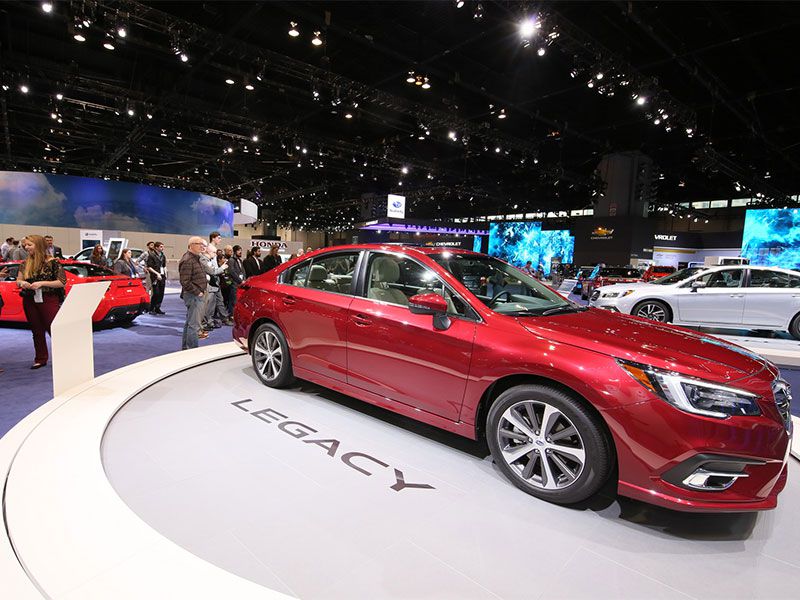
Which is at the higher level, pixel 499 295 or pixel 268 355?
pixel 499 295

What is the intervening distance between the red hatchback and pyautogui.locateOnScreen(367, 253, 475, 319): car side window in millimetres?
13

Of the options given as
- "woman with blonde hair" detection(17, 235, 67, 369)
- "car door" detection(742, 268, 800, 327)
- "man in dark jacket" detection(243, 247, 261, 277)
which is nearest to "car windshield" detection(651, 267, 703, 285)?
"car door" detection(742, 268, 800, 327)

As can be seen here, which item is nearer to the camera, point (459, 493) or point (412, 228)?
point (459, 493)

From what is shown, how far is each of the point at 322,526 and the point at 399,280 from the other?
1.77m

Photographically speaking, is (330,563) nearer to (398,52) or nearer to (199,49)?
(398,52)

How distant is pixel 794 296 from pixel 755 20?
18.2 feet

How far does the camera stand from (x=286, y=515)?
2.08 metres

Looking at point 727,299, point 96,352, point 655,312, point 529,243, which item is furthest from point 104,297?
point 529,243

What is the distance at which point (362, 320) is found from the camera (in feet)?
10.0

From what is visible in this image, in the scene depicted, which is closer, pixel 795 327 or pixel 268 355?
pixel 268 355

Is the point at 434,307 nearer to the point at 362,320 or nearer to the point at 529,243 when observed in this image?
the point at 362,320

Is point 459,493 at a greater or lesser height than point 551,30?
lesser

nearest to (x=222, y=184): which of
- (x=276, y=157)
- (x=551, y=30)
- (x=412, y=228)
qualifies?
(x=276, y=157)

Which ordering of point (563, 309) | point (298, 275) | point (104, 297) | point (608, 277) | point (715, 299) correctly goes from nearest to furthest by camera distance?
point (563, 309) < point (298, 275) < point (104, 297) < point (715, 299) < point (608, 277)
